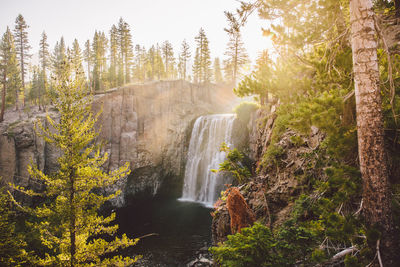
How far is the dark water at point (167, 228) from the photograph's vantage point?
50.8ft

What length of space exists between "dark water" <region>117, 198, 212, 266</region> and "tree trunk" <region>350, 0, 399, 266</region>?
14.0m

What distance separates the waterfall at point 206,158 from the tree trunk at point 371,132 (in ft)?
72.3

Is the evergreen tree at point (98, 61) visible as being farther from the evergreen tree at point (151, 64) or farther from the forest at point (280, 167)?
the forest at point (280, 167)

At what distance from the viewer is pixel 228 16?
501cm

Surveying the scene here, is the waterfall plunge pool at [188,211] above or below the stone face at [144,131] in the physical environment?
below

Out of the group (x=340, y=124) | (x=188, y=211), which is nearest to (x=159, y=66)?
(x=188, y=211)

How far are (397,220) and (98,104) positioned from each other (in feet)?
98.5

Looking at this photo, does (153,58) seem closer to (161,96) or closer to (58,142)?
(161,96)

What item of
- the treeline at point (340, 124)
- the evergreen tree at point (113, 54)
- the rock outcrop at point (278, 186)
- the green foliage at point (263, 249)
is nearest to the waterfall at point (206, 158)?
the rock outcrop at point (278, 186)

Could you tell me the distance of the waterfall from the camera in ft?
85.8

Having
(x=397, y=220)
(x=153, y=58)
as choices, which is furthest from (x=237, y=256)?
(x=153, y=58)

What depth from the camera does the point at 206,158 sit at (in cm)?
2861

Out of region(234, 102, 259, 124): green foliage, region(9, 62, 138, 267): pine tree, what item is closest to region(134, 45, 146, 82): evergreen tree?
region(234, 102, 259, 124): green foliage

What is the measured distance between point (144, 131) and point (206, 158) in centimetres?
992
